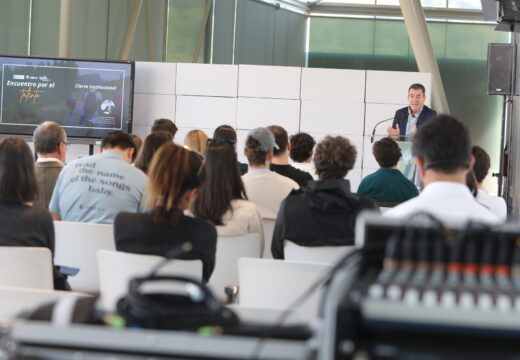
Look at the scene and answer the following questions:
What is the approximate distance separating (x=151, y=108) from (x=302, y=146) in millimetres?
5172

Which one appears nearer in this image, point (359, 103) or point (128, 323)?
point (128, 323)

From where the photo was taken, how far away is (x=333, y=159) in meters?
4.34

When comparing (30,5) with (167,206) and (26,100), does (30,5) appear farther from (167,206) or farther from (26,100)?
(167,206)

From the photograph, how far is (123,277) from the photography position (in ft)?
9.89

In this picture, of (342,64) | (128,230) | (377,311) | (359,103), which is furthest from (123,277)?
(342,64)

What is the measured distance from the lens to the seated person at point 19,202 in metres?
3.41

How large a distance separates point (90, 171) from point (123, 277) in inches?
71.0

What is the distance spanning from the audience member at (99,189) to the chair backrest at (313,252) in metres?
1.09

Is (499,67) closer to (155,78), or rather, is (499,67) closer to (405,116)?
(405,116)

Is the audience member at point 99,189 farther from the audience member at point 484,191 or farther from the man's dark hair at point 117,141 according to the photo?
the audience member at point 484,191

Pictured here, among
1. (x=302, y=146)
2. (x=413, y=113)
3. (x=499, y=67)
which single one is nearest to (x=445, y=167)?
(x=302, y=146)

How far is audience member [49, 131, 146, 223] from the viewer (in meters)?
4.67

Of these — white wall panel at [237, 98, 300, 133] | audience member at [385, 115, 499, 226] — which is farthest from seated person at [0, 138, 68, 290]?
white wall panel at [237, 98, 300, 133]

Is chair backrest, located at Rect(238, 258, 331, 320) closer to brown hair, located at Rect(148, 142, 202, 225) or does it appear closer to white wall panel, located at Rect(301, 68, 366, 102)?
brown hair, located at Rect(148, 142, 202, 225)
